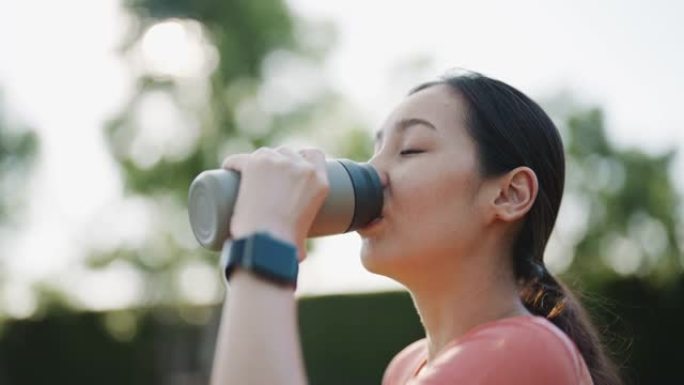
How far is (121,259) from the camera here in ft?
57.8

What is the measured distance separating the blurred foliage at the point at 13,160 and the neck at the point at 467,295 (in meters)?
19.3

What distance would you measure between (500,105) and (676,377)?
10991mm

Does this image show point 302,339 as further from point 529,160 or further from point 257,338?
point 257,338

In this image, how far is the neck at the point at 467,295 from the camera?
197cm

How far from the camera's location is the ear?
2008 mm

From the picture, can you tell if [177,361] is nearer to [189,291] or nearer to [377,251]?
[189,291]

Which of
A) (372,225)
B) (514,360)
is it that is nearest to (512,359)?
(514,360)

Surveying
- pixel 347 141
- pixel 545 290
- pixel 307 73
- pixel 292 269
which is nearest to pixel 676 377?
pixel 347 141

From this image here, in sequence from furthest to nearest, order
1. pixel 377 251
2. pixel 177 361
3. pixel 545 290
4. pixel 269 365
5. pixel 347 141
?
pixel 177 361 → pixel 347 141 → pixel 545 290 → pixel 377 251 → pixel 269 365

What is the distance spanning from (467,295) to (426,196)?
0.22 m

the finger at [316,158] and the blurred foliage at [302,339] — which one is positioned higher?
the finger at [316,158]

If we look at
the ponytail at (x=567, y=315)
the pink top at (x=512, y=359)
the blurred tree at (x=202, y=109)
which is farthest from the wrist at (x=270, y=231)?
the blurred tree at (x=202, y=109)

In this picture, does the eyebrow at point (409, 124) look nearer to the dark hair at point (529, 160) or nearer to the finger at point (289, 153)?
the dark hair at point (529, 160)

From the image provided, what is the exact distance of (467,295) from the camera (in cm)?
197
